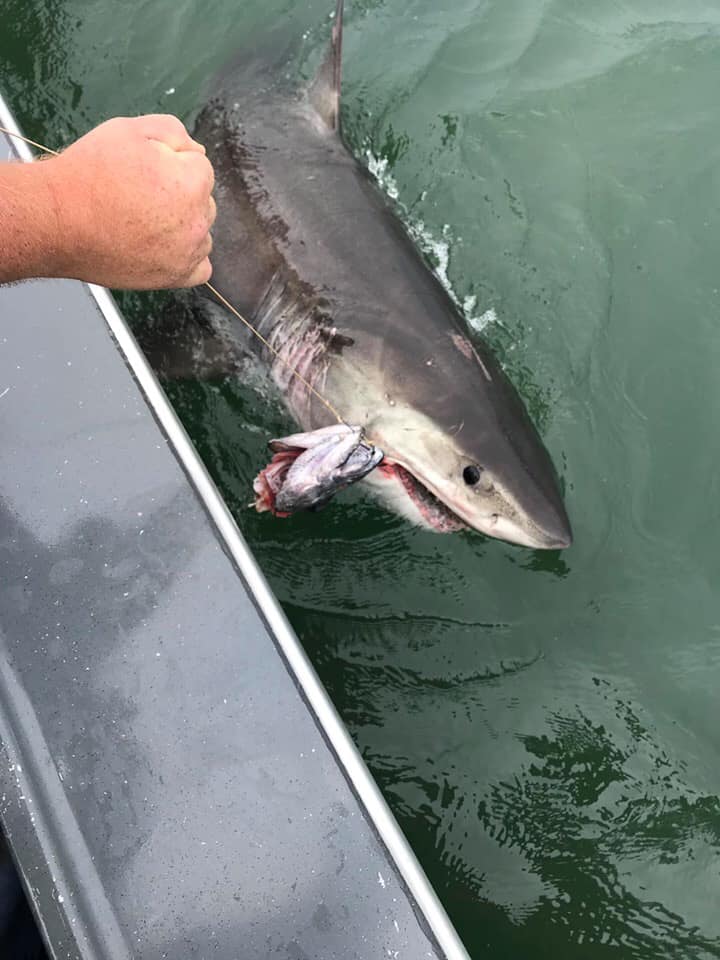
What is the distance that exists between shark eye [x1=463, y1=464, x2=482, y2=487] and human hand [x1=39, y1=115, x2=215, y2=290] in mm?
1174

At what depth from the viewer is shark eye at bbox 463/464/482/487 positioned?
271cm

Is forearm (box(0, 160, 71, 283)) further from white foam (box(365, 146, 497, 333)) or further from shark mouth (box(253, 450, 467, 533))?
white foam (box(365, 146, 497, 333))

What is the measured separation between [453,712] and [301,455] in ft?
3.78

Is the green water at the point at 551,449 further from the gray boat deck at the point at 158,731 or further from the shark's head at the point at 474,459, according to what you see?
the gray boat deck at the point at 158,731

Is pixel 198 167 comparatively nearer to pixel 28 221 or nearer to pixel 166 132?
pixel 166 132

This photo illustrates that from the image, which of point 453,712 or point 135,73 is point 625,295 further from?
point 135,73

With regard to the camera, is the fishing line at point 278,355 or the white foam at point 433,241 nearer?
the fishing line at point 278,355

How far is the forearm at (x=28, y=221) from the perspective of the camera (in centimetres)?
165

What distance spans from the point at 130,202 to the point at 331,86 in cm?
218

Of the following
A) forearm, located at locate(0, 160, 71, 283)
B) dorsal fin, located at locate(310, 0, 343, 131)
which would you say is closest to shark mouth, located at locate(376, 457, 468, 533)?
forearm, located at locate(0, 160, 71, 283)

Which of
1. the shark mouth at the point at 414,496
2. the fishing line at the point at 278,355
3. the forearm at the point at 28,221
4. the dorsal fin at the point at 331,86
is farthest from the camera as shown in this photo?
the dorsal fin at the point at 331,86

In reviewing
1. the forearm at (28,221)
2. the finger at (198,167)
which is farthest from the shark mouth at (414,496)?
the forearm at (28,221)

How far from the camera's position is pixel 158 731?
1.86 m

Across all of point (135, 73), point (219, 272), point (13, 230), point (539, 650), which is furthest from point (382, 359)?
point (135, 73)
